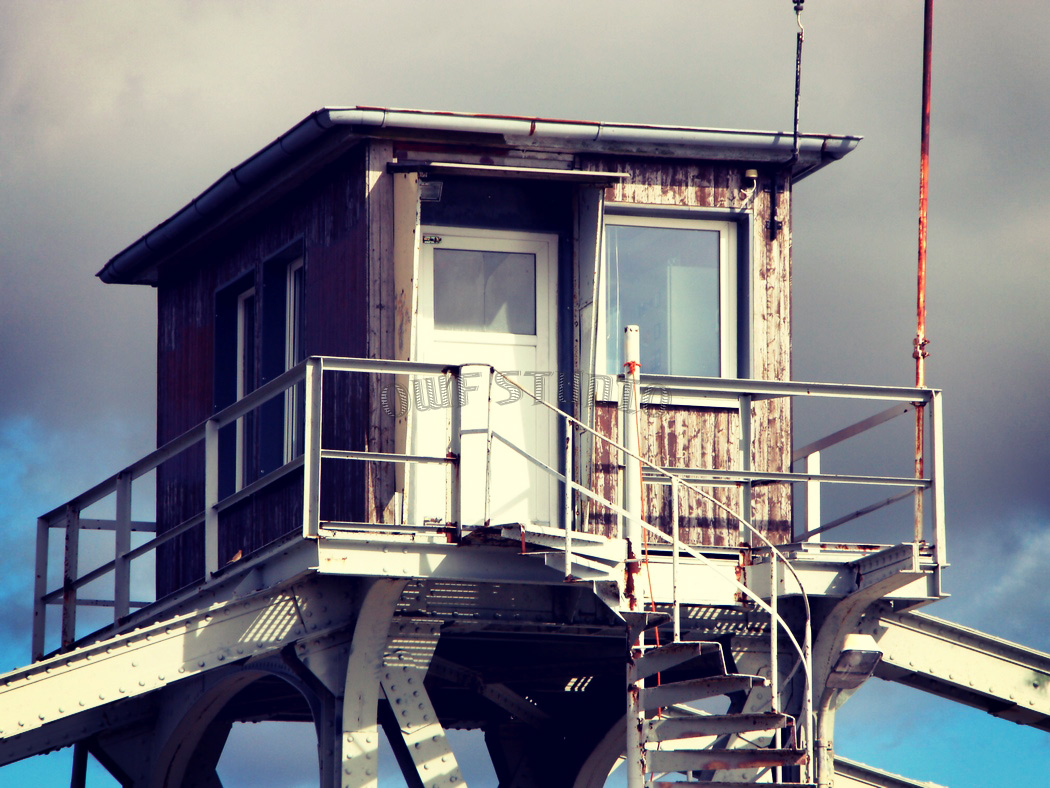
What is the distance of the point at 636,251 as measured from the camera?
16234 millimetres

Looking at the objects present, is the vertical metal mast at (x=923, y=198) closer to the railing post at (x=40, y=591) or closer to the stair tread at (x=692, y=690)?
the stair tread at (x=692, y=690)

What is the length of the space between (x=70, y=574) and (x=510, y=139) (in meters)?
6.12

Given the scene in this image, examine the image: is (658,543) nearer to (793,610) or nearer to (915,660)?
(793,610)

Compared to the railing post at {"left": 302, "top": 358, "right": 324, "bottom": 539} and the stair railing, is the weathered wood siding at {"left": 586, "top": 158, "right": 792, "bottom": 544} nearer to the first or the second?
the stair railing

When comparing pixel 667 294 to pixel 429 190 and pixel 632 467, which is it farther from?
pixel 632 467

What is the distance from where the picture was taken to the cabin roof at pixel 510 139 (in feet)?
51.0

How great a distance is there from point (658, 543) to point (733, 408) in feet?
5.13

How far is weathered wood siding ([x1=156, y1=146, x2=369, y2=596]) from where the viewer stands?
15641 mm

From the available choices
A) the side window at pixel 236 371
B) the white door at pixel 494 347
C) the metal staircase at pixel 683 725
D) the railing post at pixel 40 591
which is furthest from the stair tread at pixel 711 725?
the railing post at pixel 40 591

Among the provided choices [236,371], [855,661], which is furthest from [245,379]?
[855,661]

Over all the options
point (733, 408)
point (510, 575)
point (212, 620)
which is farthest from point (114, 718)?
point (733, 408)

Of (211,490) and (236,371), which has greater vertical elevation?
(236,371)

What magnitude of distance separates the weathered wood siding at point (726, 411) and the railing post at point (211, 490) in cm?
305

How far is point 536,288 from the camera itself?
15969mm
